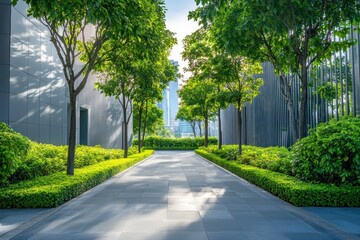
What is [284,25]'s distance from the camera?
11141mm

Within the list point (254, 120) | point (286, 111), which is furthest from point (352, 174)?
point (254, 120)

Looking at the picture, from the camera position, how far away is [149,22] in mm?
11688

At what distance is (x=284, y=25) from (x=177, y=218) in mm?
7583

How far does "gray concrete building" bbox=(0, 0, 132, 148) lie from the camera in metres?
16.3

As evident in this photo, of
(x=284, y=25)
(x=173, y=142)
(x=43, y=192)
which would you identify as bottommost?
(x=43, y=192)

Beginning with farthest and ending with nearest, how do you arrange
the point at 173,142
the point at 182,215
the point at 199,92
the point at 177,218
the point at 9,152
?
the point at 173,142, the point at 199,92, the point at 9,152, the point at 182,215, the point at 177,218

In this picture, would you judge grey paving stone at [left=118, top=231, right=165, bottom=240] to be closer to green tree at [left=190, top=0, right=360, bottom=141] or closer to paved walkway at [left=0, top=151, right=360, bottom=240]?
paved walkway at [left=0, top=151, right=360, bottom=240]

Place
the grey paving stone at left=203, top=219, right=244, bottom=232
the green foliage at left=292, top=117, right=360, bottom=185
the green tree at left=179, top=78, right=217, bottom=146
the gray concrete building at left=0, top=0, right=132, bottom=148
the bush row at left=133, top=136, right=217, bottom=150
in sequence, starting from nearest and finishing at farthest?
the grey paving stone at left=203, top=219, right=244, bottom=232
the green foliage at left=292, top=117, right=360, bottom=185
the gray concrete building at left=0, top=0, right=132, bottom=148
the green tree at left=179, top=78, right=217, bottom=146
the bush row at left=133, top=136, right=217, bottom=150

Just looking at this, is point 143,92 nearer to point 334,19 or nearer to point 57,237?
point 334,19

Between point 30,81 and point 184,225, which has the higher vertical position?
point 30,81

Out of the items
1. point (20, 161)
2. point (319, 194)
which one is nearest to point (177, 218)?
point (319, 194)

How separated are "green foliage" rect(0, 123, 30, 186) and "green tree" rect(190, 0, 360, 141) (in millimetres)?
6415

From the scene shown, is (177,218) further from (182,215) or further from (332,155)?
(332,155)

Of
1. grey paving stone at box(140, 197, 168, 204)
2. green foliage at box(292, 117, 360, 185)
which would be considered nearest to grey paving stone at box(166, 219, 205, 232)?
grey paving stone at box(140, 197, 168, 204)
